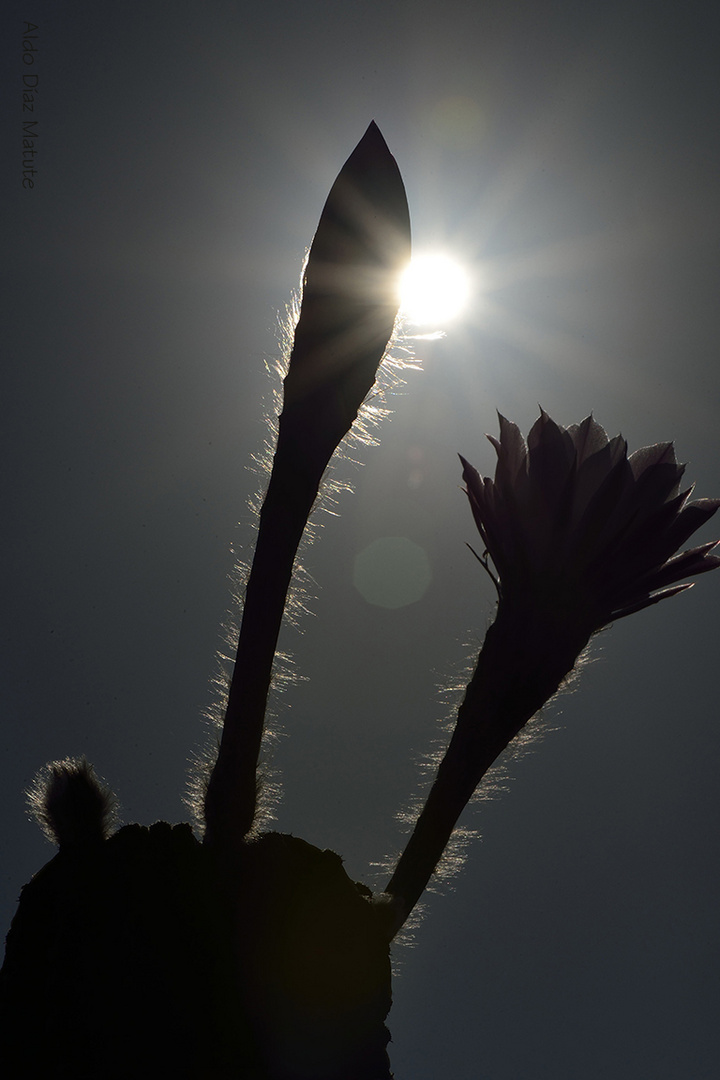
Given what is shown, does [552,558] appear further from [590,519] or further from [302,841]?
[302,841]

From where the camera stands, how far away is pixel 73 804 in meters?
1.90

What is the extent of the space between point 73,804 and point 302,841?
2.02ft

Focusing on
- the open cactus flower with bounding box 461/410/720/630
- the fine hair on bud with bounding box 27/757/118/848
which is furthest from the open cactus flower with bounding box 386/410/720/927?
the fine hair on bud with bounding box 27/757/118/848

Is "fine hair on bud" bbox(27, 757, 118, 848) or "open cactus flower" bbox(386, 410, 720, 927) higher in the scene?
"open cactus flower" bbox(386, 410, 720, 927)

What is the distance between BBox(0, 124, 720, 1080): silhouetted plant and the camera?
1.62 metres

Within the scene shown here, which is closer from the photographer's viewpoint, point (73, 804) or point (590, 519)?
point (590, 519)

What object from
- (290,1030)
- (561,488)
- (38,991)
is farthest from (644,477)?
(38,991)

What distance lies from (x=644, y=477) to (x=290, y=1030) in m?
1.54

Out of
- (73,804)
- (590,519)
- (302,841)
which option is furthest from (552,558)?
(73,804)

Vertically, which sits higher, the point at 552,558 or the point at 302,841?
the point at 552,558

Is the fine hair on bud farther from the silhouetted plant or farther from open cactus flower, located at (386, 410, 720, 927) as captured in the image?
open cactus flower, located at (386, 410, 720, 927)

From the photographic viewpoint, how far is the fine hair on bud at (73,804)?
1.89 m

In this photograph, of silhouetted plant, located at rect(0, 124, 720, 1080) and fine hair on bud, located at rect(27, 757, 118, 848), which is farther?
fine hair on bud, located at rect(27, 757, 118, 848)

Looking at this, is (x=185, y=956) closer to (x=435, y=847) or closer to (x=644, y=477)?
(x=435, y=847)
